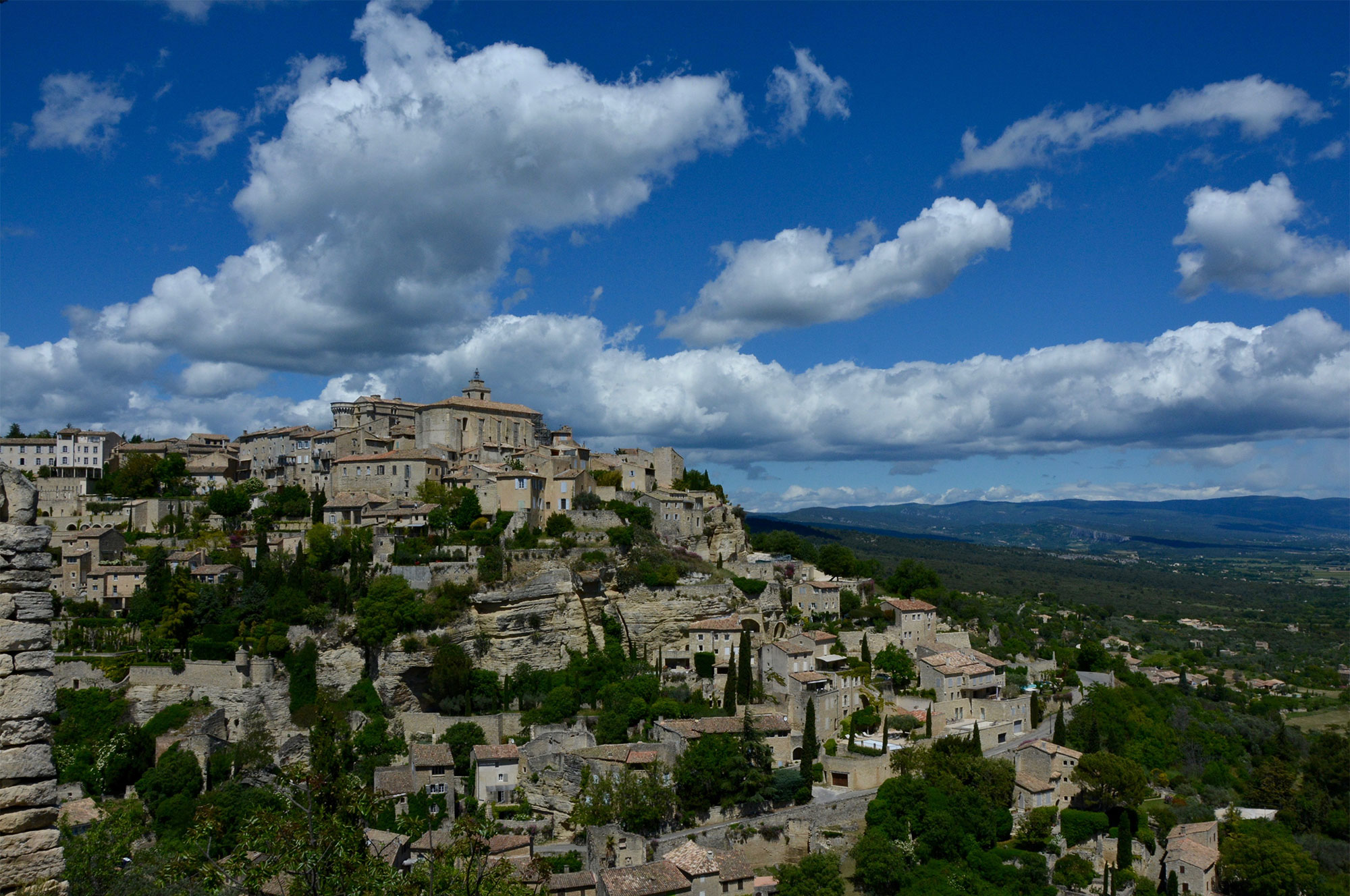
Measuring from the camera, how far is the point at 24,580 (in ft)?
17.3

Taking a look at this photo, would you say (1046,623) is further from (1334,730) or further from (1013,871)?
(1013,871)

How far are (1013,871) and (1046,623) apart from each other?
64025 millimetres

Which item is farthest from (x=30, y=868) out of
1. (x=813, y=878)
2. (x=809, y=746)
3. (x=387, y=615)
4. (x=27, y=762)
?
(x=387, y=615)

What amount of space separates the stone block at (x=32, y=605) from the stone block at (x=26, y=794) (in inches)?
37.3

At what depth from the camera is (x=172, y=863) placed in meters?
14.9

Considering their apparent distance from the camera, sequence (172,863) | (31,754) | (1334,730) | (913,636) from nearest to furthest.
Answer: (31,754)
(172,863)
(913,636)
(1334,730)

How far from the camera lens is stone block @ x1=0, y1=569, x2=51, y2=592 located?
5164mm

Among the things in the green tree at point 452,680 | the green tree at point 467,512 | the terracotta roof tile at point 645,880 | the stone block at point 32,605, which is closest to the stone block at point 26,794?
the stone block at point 32,605

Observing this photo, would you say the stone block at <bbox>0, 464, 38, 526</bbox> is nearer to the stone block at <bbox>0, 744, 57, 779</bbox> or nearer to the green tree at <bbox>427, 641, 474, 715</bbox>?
the stone block at <bbox>0, 744, 57, 779</bbox>

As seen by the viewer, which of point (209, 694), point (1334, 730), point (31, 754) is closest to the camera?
point (31, 754)

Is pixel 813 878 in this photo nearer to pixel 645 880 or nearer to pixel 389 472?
pixel 645 880

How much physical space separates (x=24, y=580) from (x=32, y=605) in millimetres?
174

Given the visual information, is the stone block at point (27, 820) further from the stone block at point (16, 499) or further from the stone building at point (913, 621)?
the stone building at point (913, 621)

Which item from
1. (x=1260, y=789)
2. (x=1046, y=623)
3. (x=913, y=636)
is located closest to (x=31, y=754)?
(x=913, y=636)
